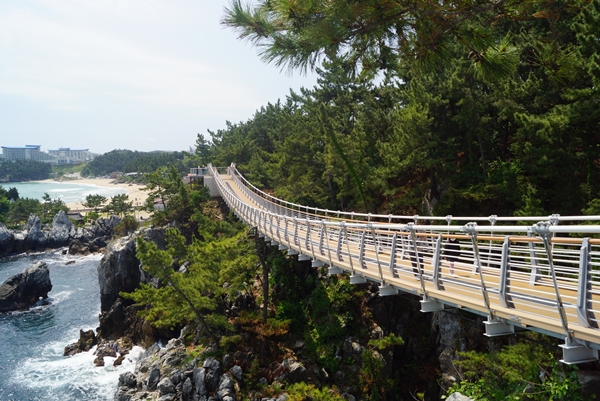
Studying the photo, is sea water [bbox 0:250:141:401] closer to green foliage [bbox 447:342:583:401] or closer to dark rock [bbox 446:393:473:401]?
dark rock [bbox 446:393:473:401]

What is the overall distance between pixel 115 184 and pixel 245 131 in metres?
109

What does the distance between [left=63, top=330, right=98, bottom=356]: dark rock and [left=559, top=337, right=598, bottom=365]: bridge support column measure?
25753 millimetres

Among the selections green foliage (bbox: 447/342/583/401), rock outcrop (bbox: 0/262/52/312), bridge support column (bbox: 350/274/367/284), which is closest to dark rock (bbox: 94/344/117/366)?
rock outcrop (bbox: 0/262/52/312)

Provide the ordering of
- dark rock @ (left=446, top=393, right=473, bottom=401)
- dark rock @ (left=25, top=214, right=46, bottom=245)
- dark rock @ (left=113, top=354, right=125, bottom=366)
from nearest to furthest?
dark rock @ (left=446, top=393, right=473, bottom=401) → dark rock @ (left=113, top=354, right=125, bottom=366) → dark rock @ (left=25, top=214, right=46, bottom=245)

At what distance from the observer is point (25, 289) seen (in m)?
33.2

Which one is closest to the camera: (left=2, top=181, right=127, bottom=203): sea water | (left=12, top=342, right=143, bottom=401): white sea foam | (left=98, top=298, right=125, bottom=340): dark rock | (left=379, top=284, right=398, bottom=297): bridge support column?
(left=379, top=284, right=398, bottom=297): bridge support column

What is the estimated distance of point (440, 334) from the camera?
1587 cm

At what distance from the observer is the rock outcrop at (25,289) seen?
3238cm

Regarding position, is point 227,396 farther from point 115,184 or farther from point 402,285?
point 115,184

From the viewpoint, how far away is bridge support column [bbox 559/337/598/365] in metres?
4.78

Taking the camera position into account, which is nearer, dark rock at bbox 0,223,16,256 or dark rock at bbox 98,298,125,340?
dark rock at bbox 98,298,125,340

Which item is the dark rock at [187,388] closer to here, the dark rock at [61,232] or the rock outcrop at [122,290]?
the rock outcrop at [122,290]

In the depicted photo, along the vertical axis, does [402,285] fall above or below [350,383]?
above

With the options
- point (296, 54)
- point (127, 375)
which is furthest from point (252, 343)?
point (296, 54)
